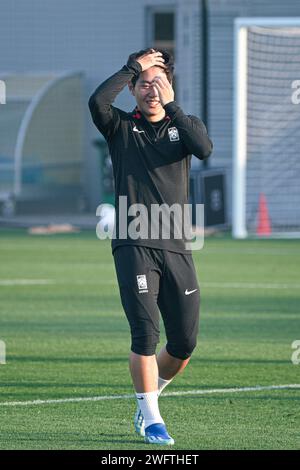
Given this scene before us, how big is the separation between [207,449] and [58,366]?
3.46 m

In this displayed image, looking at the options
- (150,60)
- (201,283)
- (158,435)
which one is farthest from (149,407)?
(201,283)

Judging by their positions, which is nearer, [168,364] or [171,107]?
[171,107]

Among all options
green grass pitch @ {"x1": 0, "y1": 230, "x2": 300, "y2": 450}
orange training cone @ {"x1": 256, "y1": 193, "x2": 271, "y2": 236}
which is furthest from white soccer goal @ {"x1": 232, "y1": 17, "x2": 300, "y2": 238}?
green grass pitch @ {"x1": 0, "y1": 230, "x2": 300, "y2": 450}

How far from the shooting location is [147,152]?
733cm

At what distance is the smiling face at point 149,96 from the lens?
24.1 feet

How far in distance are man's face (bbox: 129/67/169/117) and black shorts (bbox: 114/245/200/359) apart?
0.84m

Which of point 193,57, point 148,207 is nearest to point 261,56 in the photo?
point 148,207

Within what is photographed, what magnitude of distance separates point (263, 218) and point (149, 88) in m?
7.10

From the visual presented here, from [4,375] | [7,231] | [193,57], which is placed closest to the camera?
[4,375]

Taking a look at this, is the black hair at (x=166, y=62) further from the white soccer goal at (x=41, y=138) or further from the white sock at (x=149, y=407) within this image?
the white soccer goal at (x=41, y=138)

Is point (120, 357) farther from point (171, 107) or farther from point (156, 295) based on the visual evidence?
point (171, 107)

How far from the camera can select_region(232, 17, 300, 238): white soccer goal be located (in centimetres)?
1312
